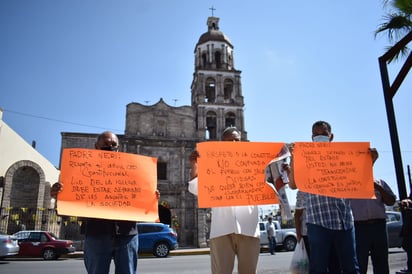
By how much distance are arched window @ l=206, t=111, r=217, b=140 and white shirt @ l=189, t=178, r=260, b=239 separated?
2540 centimetres

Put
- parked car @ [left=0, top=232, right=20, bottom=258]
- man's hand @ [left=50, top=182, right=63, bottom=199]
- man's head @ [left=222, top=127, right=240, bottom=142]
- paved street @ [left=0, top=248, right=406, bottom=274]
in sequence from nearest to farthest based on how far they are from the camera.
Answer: man's hand @ [left=50, top=182, right=63, bottom=199] → man's head @ [left=222, top=127, right=240, bottom=142] → paved street @ [left=0, top=248, right=406, bottom=274] → parked car @ [left=0, top=232, right=20, bottom=258]

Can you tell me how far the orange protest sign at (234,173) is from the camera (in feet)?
11.4

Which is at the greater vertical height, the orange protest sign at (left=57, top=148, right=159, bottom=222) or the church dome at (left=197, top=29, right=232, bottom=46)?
the church dome at (left=197, top=29, right=232, bottom=46)

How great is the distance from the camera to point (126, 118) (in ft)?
91.1

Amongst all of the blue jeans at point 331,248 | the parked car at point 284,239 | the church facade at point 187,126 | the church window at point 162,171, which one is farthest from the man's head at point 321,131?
the church window at point 162,171

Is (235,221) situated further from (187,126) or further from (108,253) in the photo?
(187,126)

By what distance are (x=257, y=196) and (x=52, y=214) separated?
2083 cm

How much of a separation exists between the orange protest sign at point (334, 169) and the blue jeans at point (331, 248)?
15.9 inches

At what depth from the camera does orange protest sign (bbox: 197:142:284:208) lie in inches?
136

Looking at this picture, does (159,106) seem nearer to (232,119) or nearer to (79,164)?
(232,119)

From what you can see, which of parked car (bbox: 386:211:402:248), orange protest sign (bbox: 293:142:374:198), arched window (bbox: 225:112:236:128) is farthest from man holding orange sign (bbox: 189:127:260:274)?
arched window (bbox: 225:112:236:128)

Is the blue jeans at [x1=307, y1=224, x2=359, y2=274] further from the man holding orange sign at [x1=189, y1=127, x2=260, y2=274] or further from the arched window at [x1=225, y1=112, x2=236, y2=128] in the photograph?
the arched window at [x1=225, y1=112, x2=236, y2=128]

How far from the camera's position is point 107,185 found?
339cm

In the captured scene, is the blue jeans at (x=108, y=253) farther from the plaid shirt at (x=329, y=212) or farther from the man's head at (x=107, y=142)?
the plaid shirt at (x=329, y=212)
